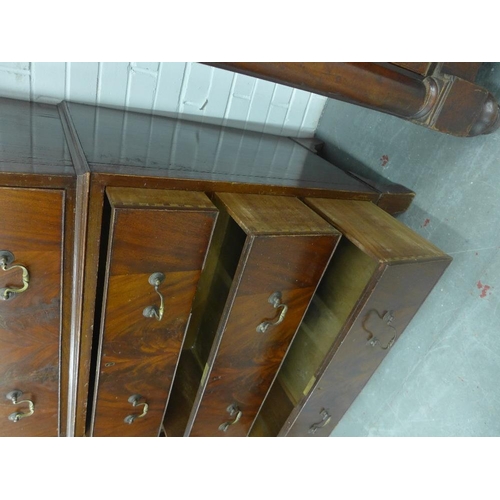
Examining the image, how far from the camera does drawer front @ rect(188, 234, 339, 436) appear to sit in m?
0.81

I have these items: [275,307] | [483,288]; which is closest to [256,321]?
[275,307]

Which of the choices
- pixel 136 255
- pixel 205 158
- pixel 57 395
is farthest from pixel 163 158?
pixel 57 395

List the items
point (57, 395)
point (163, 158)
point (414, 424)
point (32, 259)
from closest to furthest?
point (32, 259), point (163, 158), point (57, 395), point (414, 424)

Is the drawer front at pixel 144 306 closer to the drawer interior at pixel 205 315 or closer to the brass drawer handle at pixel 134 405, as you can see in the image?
the brass drawer handle at pixel 134 405

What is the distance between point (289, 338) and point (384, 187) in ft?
1.56

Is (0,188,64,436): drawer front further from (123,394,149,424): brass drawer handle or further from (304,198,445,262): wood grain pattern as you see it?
(304,198,445,262): wood grain pattern

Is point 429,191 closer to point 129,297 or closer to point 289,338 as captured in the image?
point 289,338

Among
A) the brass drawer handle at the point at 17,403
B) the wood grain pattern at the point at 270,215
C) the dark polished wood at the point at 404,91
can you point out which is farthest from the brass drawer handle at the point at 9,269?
the dark polished wood at the point at 404,91

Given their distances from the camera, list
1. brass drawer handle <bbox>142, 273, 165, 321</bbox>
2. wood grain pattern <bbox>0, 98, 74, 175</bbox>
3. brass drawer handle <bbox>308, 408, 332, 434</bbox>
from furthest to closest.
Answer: brass drawer handle <bbox>308, 408, 332, 434</bbox>
brass drawer handle <bbox>142, 273, 165, 321</bbox>
wood grain pattern <bbox>0, 98, 74, 175</bbox>

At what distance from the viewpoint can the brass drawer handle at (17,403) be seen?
0.90 meters

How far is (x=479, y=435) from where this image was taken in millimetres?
1024

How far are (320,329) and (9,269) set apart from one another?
→ 2.24 ft

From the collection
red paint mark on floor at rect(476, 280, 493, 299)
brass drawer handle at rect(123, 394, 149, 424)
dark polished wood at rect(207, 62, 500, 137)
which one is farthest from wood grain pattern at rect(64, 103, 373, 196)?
brass drawer handle at rect(123, 394, 149, 424)

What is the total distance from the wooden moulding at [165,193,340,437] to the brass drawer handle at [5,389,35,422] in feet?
1.21
